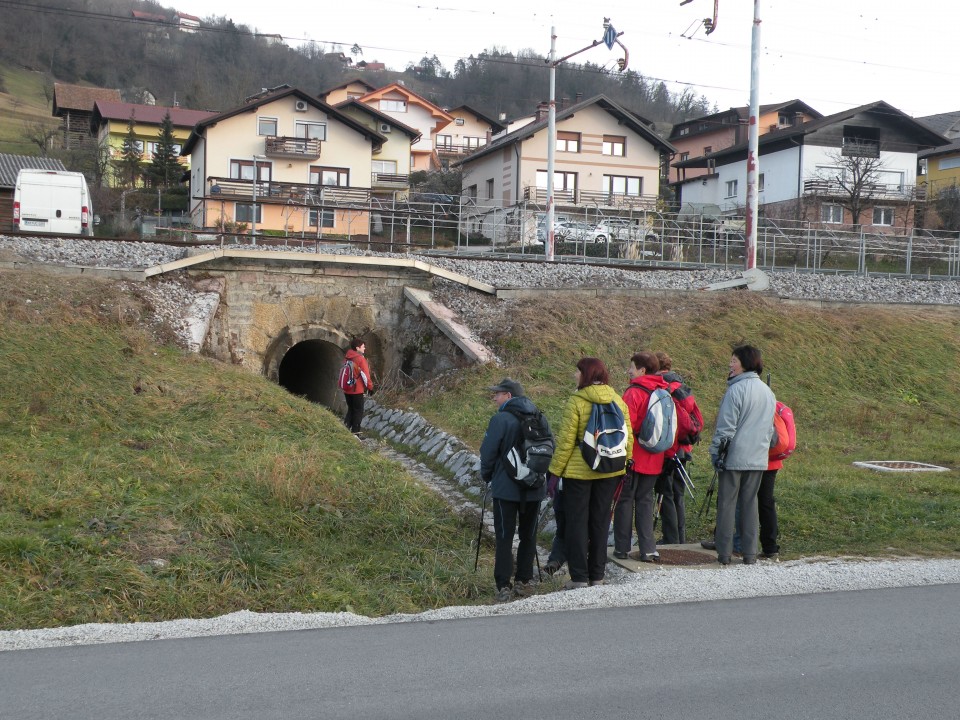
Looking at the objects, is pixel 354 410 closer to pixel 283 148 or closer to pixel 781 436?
pixel 781 436

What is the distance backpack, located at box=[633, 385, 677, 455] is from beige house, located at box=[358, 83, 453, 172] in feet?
214

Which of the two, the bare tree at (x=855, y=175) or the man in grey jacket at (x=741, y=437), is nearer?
the man in grey jacket at (x=741, y=437)

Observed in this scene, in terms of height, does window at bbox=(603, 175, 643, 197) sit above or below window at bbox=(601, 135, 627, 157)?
below

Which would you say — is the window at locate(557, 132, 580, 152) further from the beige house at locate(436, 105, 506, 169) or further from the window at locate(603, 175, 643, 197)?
the beige house at locate(436, 105, 506, 169)

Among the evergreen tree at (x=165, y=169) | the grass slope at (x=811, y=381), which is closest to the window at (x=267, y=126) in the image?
the evergreen tree at (x=165, y=169)

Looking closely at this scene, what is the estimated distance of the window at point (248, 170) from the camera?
4719 centimetres

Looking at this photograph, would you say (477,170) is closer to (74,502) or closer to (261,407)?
(261,407)

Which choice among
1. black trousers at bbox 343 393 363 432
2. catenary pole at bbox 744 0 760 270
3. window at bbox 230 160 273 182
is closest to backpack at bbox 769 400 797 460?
black trousers at bbox 343 393 363 432

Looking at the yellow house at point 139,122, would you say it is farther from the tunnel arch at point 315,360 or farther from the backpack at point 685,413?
the backpack at point 685,413

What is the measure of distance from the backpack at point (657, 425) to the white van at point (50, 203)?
22207mm

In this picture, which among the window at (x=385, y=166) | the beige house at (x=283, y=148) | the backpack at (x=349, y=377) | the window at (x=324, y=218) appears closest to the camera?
the backpack at (x=349, y=377)

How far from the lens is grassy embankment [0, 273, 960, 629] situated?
7914 millimetres

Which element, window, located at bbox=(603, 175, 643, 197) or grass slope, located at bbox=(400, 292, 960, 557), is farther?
window, located at bbox=(603, 175, 643, 197)

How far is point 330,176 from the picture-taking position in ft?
160
